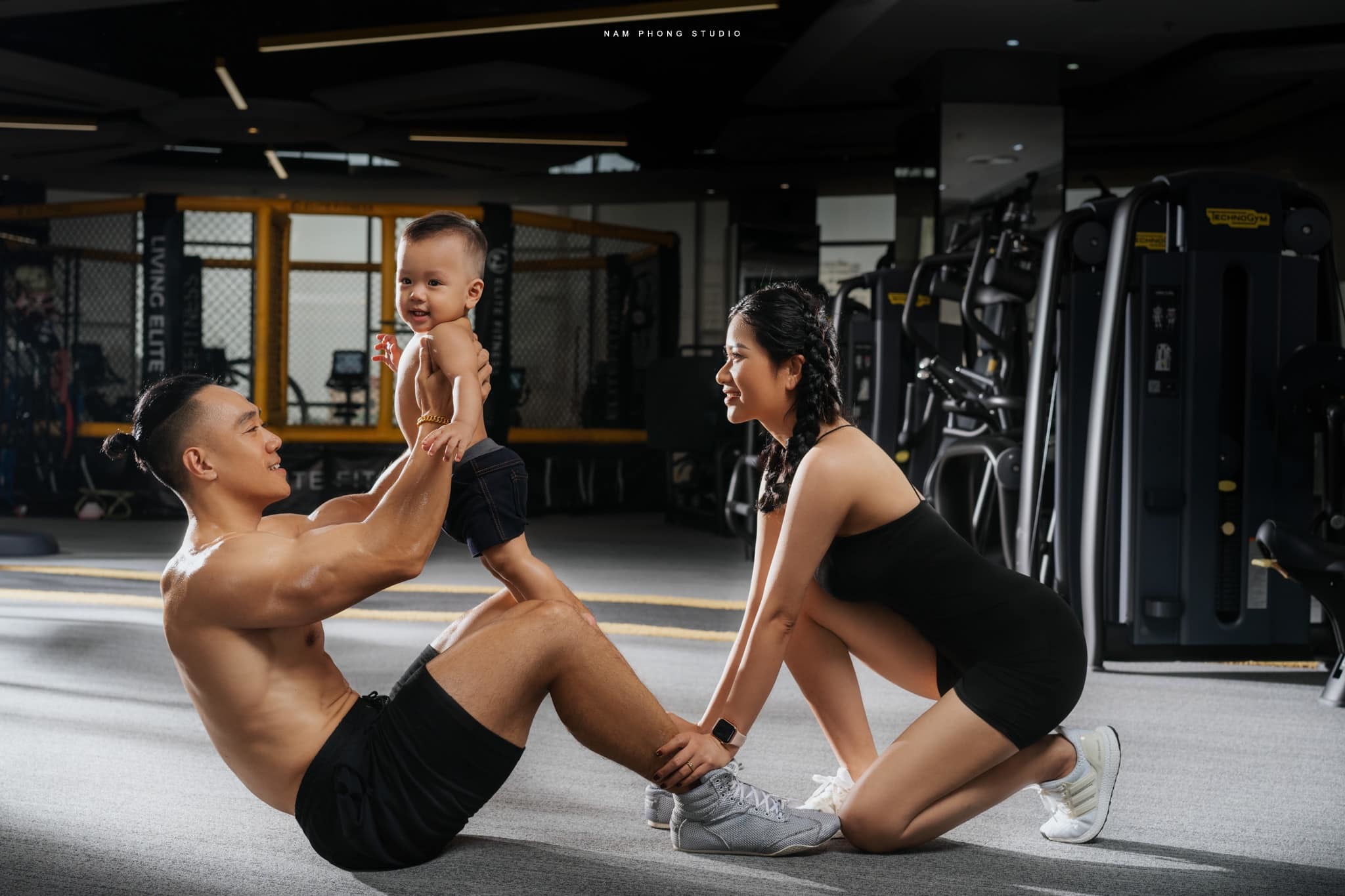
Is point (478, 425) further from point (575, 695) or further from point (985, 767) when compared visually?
point (985, 767)

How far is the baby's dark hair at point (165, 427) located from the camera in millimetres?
1737

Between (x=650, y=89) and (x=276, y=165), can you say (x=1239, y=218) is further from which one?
(x=276, y=165)

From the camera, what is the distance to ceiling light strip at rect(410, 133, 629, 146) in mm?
11586

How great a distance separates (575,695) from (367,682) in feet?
6.50

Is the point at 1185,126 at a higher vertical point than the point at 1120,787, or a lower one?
higher

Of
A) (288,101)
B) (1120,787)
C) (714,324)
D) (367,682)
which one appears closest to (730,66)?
(288,101)

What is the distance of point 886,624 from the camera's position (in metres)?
2.24

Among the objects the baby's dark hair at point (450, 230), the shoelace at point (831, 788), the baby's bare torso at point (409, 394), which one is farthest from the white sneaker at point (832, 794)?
the baby's dark hair at point (450, 230)

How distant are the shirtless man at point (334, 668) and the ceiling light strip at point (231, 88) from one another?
29.9 ft

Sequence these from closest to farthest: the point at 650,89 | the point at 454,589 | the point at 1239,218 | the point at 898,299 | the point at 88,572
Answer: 1. the point at 1239,218
2. the point at 454,589
3. the point at 88,572
4. the point at 898,299
5. the point at 650,89

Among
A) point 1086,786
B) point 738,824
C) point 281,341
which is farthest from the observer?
point 281,341

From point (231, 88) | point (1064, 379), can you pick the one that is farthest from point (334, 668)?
point (231, 88)

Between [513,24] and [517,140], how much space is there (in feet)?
11.3

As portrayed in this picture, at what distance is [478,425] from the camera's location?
2131mm
